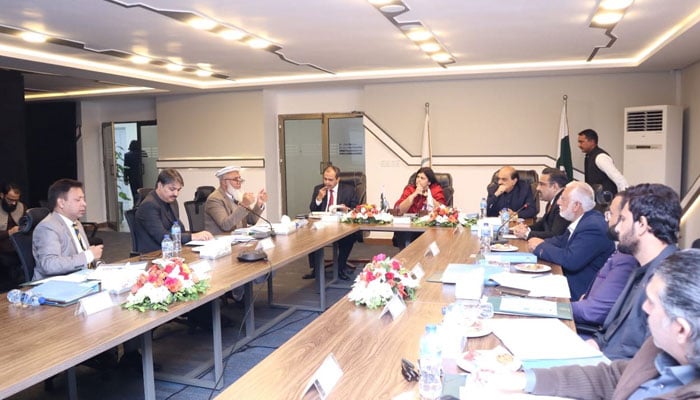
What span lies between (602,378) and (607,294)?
2.84ft

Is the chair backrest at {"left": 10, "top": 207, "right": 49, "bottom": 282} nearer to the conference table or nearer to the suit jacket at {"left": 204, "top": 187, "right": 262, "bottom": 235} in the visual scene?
the suit jacket at {"left": 204, "top": 187, "right": 262, "bottom": 235}

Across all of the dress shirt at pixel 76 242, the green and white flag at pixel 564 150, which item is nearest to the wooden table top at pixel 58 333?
the dress shirt at pixel 76 242

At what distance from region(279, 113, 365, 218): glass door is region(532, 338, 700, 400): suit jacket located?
6717 millimetres

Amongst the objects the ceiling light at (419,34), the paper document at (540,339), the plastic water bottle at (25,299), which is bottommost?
the paper document at (540,339)

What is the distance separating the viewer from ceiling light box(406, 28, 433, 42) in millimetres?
4695

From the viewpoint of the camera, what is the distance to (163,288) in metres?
2.30

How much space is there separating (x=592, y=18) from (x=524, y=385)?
3.72 m

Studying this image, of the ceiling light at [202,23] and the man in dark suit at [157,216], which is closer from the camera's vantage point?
the man in dark suit at [157,216]

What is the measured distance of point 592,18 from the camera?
4305mm

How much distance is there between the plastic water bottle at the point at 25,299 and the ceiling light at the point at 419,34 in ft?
11.5

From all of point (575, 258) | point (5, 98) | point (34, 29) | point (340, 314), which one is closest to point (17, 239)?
point (340, 314)

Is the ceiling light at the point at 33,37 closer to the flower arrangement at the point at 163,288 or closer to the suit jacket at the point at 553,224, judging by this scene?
the flower arrangement at the point at 163,288

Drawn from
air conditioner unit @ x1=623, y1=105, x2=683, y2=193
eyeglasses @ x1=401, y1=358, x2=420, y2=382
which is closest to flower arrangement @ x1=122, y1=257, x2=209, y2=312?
eyeglasses @ x1=401, y1=358, x2=420, y2=382

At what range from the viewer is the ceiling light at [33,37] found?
4.61m
